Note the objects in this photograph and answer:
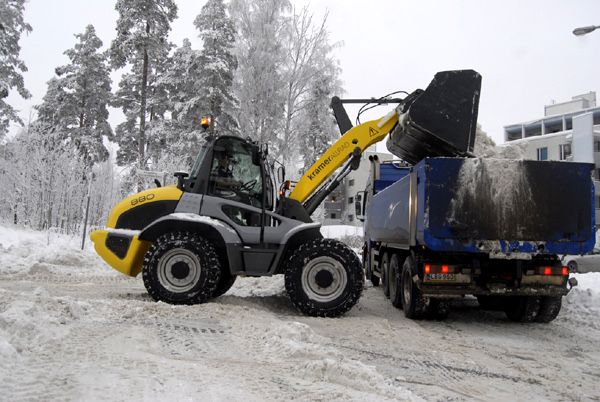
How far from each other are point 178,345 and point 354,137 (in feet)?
16.6

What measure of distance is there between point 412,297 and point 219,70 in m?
17.7

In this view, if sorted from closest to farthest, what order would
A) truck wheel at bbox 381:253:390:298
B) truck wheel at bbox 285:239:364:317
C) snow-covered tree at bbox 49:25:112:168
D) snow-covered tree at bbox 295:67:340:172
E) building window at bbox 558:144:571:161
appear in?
truck wheel at bbox 285:239:364:317, truck wheel at bbox 381:253:390:298, snow-covered tree at bbox 295:67:340:172, snow-covered tree at bbox 49:25:112:168, building window at bbox 558:144:571:161

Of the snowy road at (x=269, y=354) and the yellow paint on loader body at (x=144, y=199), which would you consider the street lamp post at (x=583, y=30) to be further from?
the yellow paint on loader body at (x=144, y=199)

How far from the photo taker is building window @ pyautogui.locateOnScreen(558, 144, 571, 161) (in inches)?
1724

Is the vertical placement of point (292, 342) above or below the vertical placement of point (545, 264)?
below

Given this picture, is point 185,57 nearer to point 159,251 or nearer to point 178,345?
point 159,251

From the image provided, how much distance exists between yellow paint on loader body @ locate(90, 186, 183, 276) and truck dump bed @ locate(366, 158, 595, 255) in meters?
4.00

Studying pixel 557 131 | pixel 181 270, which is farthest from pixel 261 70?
pixel 557 131

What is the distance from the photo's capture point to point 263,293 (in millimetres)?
10016

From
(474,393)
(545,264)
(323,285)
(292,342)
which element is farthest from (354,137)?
(474,393)

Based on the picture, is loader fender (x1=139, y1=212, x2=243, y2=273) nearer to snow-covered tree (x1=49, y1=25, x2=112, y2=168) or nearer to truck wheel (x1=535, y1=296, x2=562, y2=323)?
truck wheel (x1=535, y1=296, x2=562, y2=323)

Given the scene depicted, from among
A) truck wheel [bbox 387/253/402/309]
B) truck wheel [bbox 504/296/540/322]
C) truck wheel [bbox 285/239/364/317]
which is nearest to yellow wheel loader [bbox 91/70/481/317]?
truck wheel [bbox 285/239/364/317]

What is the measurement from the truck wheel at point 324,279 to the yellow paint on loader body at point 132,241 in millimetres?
2267

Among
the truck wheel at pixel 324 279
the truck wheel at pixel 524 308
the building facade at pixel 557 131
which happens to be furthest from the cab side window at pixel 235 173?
the building facade at pixel 557 131
